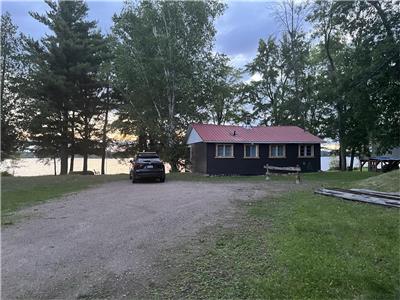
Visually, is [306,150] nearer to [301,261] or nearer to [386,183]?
[386,183]

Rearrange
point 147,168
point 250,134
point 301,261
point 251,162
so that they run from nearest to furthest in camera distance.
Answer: point 301,261 < point 147,168 < point 251,162 < point 250,134

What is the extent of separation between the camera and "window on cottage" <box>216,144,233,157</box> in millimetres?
23609

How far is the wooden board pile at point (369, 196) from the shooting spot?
28.1ft

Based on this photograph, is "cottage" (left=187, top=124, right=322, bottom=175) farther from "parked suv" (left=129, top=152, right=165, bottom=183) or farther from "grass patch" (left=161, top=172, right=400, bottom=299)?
"grass patch" (left=161, top=172, right=400, bottom=299)

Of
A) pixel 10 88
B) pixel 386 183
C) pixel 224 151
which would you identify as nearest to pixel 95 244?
pixel 386 183

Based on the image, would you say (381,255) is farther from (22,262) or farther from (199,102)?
(199,102)

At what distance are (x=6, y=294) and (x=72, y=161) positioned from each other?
2952 cm

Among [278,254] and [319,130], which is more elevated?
[319,130]

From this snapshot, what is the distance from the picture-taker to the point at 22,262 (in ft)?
16.0

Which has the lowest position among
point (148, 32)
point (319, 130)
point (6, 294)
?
point (6, 294)

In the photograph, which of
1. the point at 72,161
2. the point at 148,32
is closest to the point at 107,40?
the point at 148,32

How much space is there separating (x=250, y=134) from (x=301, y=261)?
68.4ft

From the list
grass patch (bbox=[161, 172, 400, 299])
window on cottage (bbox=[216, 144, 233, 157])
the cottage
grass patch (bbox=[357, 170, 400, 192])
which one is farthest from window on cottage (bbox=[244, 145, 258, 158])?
grass patch (bbox=[161, 172, 400, 299])

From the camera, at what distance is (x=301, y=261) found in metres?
4.66
